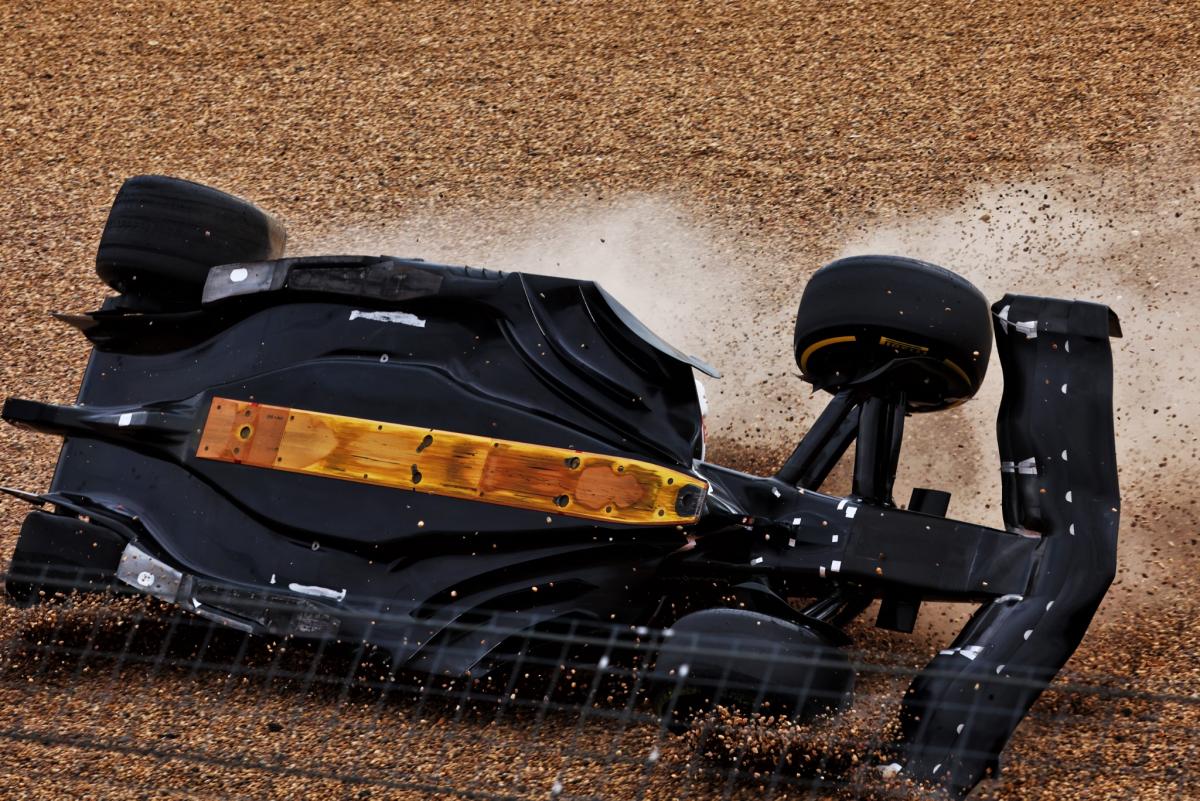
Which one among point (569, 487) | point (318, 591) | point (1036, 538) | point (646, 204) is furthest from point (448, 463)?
point (646, 204)

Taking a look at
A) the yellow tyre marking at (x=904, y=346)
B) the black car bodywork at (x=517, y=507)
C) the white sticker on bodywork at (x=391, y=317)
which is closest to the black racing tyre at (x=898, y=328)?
the yellow tyre marking at (x=904, y=346)

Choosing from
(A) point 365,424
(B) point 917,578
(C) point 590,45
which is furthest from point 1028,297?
(C) point 590,45

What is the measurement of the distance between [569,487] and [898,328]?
1128 millimetres


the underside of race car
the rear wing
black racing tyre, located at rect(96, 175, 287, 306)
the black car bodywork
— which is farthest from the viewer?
black racing tyre, located at rect(96, 175, 287, 306)

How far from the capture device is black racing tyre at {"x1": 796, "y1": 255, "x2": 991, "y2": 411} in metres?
4.37

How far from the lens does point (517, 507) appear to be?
4.54 m

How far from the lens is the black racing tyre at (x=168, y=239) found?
5270 millimetres

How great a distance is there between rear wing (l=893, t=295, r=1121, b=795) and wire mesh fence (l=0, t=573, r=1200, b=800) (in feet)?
→ 0.25

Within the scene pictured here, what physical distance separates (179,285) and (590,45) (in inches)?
139

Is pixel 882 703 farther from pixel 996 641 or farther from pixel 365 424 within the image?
pixel 365 424

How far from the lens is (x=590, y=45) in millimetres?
8062

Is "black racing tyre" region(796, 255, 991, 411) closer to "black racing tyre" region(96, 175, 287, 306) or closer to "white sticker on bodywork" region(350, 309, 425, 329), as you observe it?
"white sticker on bodywork" region(350, 309, 425, 329)

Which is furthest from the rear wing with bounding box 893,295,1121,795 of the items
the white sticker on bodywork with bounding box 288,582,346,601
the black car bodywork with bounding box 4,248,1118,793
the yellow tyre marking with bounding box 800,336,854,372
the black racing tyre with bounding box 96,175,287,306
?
the black racing tyre with bounding box 96,175,287,306

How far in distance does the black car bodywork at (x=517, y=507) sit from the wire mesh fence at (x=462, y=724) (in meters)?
0.14
